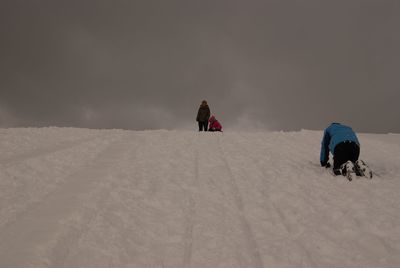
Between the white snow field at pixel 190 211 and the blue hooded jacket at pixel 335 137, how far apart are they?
44 centimetres

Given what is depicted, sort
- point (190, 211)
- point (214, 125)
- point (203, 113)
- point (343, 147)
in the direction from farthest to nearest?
point (203, 113) < point (214, 125) < point (343, 147) < point (190, 211)

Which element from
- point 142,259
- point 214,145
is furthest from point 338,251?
point 214,145

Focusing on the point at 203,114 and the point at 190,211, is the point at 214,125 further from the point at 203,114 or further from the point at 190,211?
the point at 190,211

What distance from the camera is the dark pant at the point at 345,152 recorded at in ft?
26.0

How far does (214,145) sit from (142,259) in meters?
7.78

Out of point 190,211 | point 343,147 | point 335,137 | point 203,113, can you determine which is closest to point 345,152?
point 343,147

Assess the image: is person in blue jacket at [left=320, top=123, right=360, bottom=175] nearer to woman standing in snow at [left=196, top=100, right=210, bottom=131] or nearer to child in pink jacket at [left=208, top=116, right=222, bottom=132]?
child in pink jacket at [left=208, top=116, right=222, bottom=132]

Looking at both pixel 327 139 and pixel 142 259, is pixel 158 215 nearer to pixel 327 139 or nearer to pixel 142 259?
pixel 142 259

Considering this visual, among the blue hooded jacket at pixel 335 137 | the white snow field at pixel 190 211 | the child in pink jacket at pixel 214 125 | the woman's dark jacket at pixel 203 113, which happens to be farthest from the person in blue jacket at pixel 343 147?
the woman's dark jacket at pixel 203 113

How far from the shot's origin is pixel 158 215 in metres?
5.38

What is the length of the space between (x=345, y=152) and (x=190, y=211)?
161 inches

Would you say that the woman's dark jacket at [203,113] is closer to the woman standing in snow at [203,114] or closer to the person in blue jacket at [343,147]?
the woman standing in snow at [203,114]

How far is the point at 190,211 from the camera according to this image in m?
5.54

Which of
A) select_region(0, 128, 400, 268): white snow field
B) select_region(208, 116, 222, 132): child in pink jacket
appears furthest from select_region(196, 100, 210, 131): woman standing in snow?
select_region(0, 128, 400, 268): white snow field
